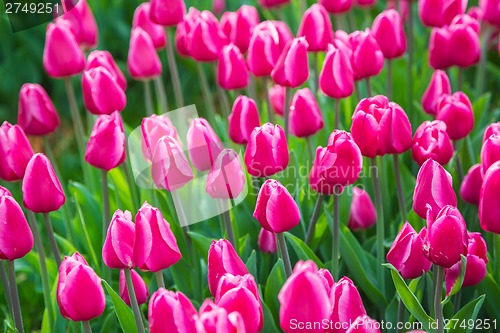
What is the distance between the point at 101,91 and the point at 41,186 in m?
0.52

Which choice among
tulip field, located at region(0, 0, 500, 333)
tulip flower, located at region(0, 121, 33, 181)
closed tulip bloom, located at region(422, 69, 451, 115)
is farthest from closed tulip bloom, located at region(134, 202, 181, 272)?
closed tulip bloom, located at region(422, 69, 451, 115)

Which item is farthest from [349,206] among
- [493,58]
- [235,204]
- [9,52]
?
[9,52]

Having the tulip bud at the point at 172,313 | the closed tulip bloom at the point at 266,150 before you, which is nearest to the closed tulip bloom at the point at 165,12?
the closed tulip bloom at the point at 266,150

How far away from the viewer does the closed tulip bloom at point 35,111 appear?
233 cm

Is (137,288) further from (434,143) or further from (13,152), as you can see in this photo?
(434,143)

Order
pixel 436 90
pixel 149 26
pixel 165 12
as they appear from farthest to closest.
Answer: pixel 149 26 < pixel 165 12 < pixel 436 90

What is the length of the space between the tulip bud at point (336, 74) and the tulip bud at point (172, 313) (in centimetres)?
101

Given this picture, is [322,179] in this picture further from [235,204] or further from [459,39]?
[459,39]

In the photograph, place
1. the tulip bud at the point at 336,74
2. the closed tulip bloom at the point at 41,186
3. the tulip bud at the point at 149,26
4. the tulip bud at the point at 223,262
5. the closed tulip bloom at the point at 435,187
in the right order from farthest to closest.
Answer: the tulip bud at the point at 149,26
the tulip bud at the point at 336,74
the closed tulip bloom at the point at 41,186
the closed tulip bloom at the point at 435,187
the tulip bud at the point at 223,262

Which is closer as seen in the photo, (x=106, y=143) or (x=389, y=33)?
(x=106, y=143)

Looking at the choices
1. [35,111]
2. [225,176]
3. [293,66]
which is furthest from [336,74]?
[35,111]

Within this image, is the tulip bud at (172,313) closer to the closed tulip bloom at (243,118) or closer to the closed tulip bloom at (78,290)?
the closed tulip bloom at (78,290)

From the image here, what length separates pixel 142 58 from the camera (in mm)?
2709

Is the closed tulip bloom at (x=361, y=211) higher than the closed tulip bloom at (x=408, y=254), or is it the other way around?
the closed tulip bloom at (x=408, y=254)
